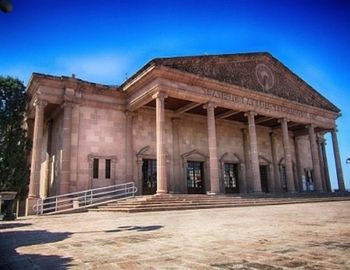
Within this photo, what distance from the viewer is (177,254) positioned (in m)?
3.99

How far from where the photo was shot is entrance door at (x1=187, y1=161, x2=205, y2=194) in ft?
79.2

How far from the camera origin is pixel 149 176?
22156 millimetres

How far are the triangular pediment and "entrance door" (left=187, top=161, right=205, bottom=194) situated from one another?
758 centimetres

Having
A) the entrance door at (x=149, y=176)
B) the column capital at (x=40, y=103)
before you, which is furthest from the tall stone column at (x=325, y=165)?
the column capital at (x=40, y=103)

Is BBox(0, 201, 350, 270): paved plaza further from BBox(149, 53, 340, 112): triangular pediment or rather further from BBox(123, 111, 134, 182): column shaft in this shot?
BBox(123, 111, 134, 182): column shaft

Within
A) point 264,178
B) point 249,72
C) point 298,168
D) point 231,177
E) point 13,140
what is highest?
point 249,72

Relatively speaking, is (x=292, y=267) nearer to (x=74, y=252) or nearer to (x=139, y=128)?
(x=74, y=252)

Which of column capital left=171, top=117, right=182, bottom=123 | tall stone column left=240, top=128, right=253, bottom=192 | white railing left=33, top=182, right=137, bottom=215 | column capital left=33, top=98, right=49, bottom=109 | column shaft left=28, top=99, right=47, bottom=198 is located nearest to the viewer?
white railing left=33, top=182, right=137, bottom=215

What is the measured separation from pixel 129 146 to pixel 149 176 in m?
2.86

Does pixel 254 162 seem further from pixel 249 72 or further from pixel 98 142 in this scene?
pixel 98 142

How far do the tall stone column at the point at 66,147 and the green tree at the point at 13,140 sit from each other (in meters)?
2.66

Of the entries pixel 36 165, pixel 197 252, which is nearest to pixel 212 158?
pixel 36 165

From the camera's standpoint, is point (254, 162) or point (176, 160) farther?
point (176, 160)

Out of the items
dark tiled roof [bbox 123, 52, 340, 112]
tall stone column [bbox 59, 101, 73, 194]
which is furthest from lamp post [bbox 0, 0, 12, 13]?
tall stone column [bbox 59, 101, 73, 194]
